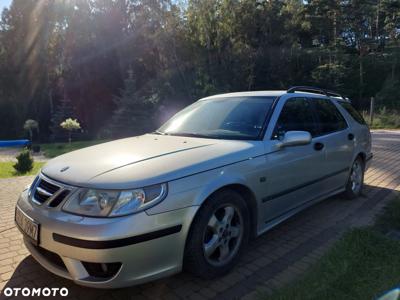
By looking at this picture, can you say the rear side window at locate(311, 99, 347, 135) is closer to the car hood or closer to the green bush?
the car hood

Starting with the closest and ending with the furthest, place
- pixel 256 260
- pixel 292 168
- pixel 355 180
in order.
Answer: pixel 256 260, pixel 292 168, pixel 355 180

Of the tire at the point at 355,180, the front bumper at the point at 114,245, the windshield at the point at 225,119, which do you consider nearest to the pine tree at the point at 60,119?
the windshield at the point at 225,119

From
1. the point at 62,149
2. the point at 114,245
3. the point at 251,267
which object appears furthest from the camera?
the point at 62,149

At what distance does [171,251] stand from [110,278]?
472mm

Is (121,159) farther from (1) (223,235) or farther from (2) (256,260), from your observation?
(2) (256,260)

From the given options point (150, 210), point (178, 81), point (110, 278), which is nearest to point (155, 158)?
point (150, 210)

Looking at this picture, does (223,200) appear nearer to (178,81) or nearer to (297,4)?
(178,81)

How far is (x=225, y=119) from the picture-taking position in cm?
399

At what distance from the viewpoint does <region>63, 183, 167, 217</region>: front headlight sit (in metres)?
2.54

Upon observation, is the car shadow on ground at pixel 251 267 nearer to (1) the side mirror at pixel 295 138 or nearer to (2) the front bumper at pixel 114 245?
(2) the front bumper at pixel 114 245

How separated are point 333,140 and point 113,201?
317cm

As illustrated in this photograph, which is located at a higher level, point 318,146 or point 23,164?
point 318,146

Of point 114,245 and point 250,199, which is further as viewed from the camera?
point 250,199

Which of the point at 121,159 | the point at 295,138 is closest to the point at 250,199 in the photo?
the point at 295,138
